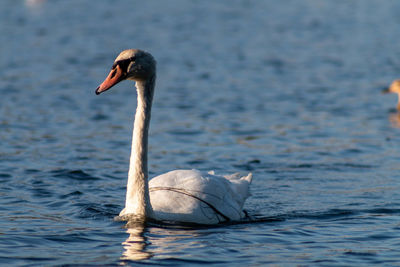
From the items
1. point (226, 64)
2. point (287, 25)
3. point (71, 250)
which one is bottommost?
point (71, 250)

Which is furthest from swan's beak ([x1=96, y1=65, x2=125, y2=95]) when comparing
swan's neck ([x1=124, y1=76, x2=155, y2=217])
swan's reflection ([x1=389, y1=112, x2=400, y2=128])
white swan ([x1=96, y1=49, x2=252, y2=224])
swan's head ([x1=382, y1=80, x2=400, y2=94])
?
swan's head ([x1=382, y1=80, x2=400, y2=94])

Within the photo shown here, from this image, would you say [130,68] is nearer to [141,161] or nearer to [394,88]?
[141,161]

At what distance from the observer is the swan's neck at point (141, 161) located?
8.32 m

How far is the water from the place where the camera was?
8.18 meters

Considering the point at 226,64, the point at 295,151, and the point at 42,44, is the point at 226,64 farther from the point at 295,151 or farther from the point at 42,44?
the point at 295,151

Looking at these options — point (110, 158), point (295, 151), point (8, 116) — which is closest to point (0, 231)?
point (110, 158)

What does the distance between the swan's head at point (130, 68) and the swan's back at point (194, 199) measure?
4.45 ft

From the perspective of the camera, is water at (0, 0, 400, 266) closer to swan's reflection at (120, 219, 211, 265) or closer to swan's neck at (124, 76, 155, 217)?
swan's reflection at (120, 219, 211, 265)

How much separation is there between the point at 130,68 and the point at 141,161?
1004 millimetres

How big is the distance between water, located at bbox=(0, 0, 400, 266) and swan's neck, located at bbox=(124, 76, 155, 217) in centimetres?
27

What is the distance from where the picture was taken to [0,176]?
11.2 m

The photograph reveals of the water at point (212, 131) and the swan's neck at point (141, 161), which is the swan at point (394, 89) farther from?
the swan's neck at point (141, 161)

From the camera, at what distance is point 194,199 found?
870 cm

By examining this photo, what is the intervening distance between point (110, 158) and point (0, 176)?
2042 millimetres
